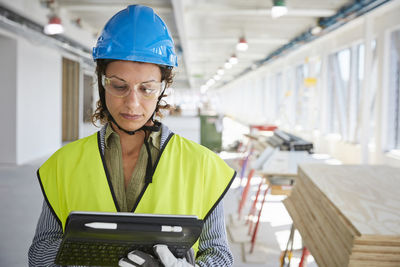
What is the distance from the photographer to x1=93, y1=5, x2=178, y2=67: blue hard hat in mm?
1343

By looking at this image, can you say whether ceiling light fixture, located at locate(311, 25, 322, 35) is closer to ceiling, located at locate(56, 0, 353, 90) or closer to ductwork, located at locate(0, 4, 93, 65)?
ceiling, located at locate(56, 0, 353, 90)

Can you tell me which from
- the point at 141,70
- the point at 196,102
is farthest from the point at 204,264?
the point at 196,102

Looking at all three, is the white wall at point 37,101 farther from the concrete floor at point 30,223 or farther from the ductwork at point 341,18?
the ductwork at point 341,18

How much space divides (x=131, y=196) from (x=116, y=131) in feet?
0.91

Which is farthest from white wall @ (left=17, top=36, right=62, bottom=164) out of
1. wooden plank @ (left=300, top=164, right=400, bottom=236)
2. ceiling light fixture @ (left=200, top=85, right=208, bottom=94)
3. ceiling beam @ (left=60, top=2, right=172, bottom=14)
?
ceiling light fixture @ (left=200, top=85, right=208, bottom=94)

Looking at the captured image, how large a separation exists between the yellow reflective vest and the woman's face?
140mm

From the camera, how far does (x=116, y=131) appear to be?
1.49 m

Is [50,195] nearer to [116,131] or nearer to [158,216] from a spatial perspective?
[116,131]

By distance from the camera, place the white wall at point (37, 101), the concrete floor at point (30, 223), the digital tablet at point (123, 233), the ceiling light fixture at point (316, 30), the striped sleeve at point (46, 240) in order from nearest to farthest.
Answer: the digital tablet at point (123, 233), the striped sleeve at point (46, 240), the concrete floor at point (30, 223), the white wall at point (37, 101), the ceiling light fixture at point (316, 30)

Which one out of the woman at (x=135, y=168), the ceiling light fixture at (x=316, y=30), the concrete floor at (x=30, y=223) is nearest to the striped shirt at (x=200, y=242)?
the woman at (x=135, y=168)

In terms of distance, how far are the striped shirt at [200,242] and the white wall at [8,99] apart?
8334 millimetres

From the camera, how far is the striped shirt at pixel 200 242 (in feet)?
4.34

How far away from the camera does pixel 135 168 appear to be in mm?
1398

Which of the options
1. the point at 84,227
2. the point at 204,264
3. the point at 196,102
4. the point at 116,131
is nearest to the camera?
the point at 84,227
